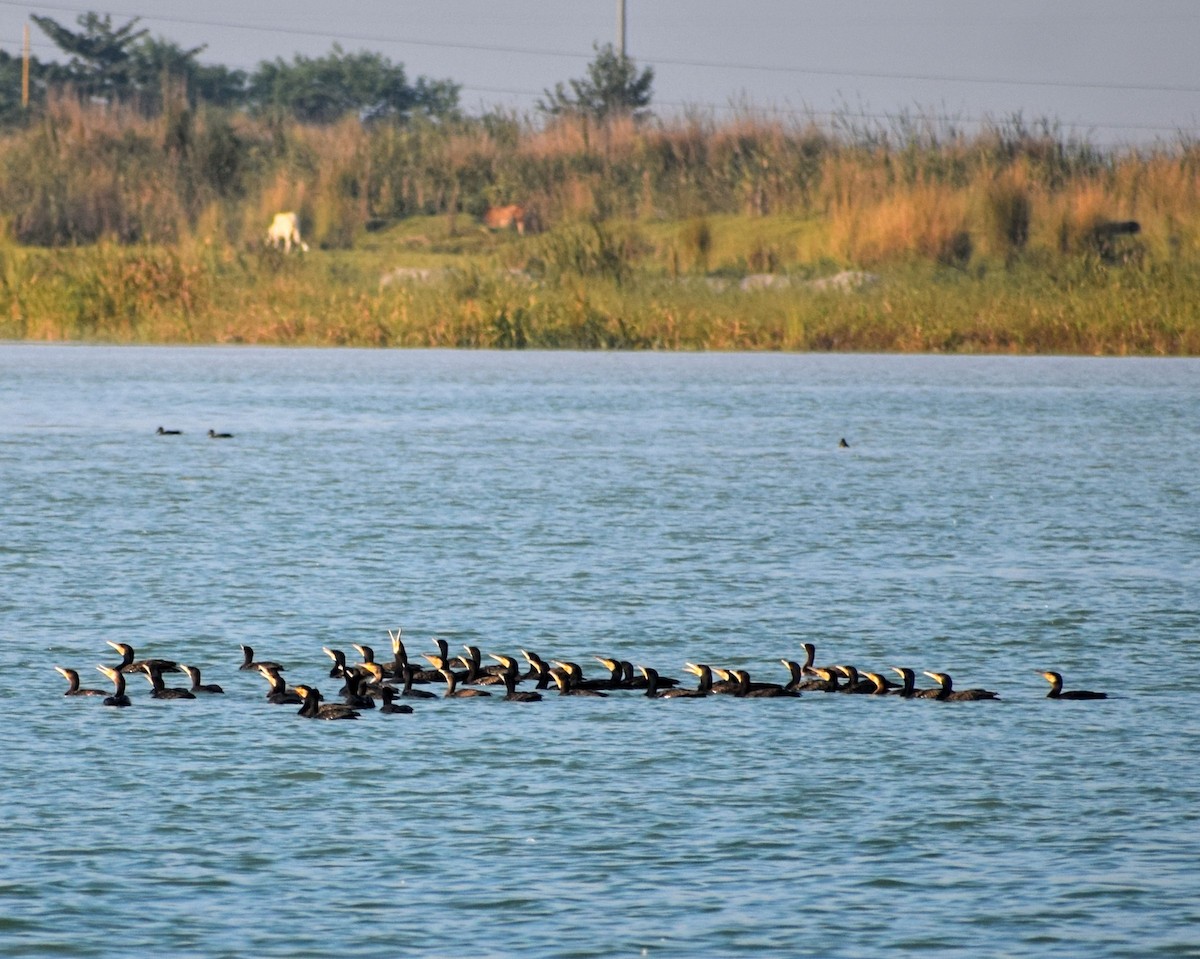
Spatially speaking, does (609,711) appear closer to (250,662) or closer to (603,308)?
(250,662)

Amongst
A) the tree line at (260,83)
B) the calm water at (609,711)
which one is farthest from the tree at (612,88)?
Result: the calm water at (609,711)

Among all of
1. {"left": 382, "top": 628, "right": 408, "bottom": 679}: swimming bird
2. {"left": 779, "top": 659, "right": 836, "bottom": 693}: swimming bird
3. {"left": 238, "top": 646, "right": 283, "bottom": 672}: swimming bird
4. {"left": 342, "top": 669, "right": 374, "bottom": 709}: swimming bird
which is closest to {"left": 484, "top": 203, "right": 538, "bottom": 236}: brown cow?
{"left": 238, "top": 646, "right": 283, "bottom": 672}: swimming bird

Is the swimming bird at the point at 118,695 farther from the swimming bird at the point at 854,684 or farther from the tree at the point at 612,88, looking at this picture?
the tree at the point at 612,88

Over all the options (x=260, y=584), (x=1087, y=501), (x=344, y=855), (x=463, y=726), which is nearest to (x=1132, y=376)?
(x=1087, y=501)

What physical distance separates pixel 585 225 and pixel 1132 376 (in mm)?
11863

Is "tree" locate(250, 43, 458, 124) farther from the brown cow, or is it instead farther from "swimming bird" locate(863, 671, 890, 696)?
"swimming bird" locate(863, 671, 890, 696)

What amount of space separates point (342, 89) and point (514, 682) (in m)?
86.5

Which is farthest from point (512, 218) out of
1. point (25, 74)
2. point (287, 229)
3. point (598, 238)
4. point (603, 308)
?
point (25, 74)

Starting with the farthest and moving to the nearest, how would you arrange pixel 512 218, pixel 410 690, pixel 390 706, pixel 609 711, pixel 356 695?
pixel 512 218, pixel 410 690, pixel 609 711, pixel 390 706, pixel 356 695

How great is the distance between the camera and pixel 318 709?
1369 cm

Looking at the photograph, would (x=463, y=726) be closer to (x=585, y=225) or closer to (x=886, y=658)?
(x=886, y=658)

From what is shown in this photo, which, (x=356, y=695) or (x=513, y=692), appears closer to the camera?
(x=356, y=695)

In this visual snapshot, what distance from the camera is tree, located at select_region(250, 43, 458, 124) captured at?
9738 centimetres

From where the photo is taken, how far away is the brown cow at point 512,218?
5550cm
